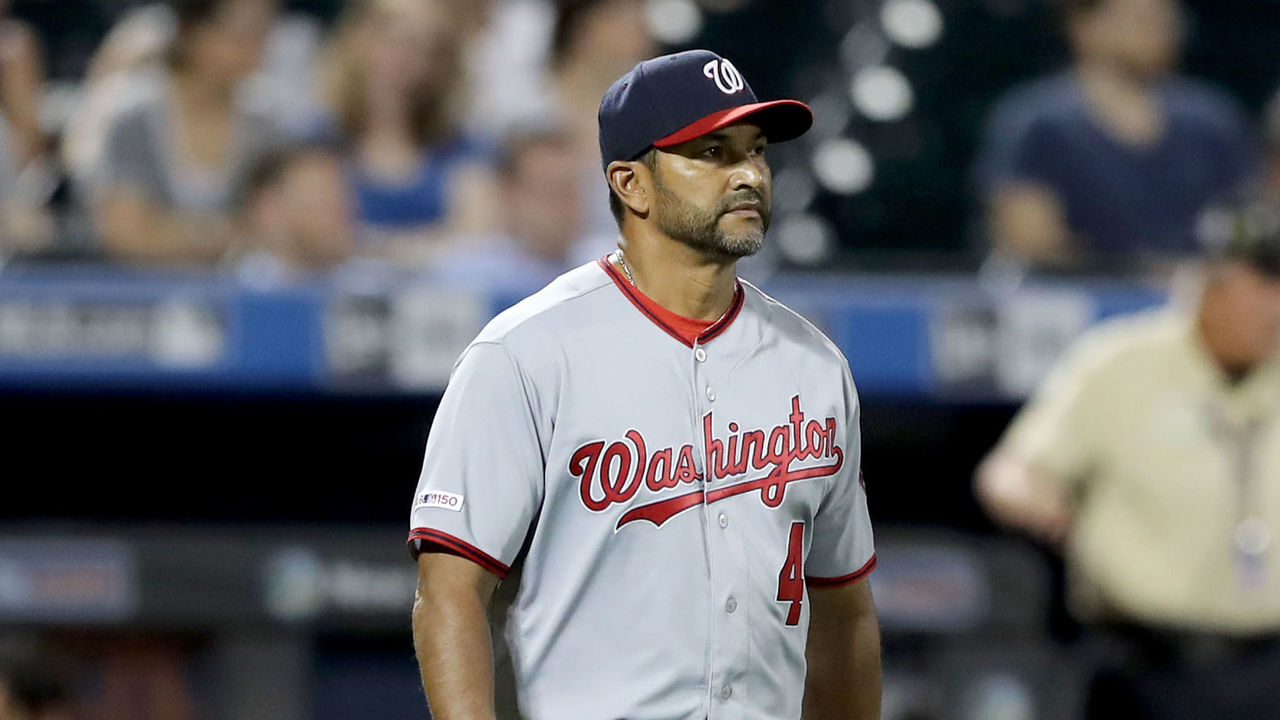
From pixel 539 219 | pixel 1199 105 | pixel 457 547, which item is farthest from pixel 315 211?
pixel 457 547


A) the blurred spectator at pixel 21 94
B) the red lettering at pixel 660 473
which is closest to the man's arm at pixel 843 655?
the red lettering at pixel 660 473

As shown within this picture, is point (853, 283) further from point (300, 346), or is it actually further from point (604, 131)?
point (604, 131)

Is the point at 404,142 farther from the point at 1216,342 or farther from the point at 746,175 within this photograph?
the point at 746,175

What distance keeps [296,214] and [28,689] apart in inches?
65.2

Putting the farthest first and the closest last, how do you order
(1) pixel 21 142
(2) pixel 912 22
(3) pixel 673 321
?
(2) pixel 912 22
(1) pixel 21 142
(3) pixel 673 321

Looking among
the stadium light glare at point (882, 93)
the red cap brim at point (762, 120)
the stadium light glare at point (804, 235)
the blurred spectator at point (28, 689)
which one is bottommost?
the blurred spectator at point (28, 689)

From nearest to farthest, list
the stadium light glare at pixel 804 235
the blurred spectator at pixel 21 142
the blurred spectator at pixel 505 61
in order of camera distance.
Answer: the blurred spectator at pixel 21 142 → the blurred spectator at pixel 505 61 → the stadium light glare at pixel 804 235

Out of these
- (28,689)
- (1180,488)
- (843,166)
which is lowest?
(28,689)

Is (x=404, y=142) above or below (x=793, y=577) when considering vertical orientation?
above

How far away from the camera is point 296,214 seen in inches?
217

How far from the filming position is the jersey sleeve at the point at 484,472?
2.43 metres

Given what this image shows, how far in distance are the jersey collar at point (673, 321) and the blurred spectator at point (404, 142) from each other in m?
3.12

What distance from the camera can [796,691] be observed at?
2594mm

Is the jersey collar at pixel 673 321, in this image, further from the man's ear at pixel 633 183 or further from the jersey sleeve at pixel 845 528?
the jersey sleeve at pixel 845 528
